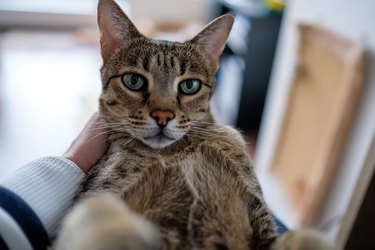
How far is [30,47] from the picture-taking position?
3.72 meters

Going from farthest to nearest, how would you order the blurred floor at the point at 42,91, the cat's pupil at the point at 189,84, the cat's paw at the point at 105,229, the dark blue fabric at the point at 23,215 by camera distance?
the blurred floor at the point at 42,91 → the cat's pupil at the point at 189,84 → the dark blue fabric at the point at 23,215 → the cat's paw at the point at 105,229

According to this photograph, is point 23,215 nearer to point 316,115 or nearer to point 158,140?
point 158,140

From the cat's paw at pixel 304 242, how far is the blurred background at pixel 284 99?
0.42 meters

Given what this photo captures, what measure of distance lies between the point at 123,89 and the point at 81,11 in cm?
375

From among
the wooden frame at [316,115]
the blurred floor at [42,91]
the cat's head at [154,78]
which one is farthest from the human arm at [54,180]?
the blurred floor at [42,91]

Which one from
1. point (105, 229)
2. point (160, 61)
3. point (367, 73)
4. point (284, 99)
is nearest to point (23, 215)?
point (105, 229)

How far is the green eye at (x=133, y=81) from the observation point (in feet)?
2.80

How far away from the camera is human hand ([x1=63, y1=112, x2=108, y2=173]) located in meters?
0.89

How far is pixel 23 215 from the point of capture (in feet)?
2.21

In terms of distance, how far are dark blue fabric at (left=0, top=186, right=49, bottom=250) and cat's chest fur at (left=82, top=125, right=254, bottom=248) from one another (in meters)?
0.13

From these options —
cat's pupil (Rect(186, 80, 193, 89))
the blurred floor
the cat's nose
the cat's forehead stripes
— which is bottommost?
the blurred floor

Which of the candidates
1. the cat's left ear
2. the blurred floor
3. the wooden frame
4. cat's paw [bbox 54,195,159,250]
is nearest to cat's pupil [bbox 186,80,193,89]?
the cat's left ear

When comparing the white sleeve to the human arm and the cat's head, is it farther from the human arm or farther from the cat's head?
the cat's head

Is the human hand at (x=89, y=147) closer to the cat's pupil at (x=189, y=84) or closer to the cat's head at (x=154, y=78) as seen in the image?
the cat's head at (x=154, y=78)
